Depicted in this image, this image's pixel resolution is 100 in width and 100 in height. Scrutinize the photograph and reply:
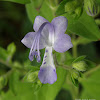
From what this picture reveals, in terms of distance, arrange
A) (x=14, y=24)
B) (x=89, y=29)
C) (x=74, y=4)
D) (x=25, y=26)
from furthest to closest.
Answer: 1. (x=14, y=24)
2. (x=25, y=26)
3. (x=89, y=29)
4. (x=74, y=4)

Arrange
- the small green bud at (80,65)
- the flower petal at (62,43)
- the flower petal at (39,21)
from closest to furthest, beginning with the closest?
1. the flower petal at (62,43)
2. the flower petal at (39,21)
3. the small green bud at (80,65)

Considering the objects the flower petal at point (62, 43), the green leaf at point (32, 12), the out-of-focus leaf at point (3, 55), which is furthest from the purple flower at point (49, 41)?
the out-of-focus leaf at point (3, 55)

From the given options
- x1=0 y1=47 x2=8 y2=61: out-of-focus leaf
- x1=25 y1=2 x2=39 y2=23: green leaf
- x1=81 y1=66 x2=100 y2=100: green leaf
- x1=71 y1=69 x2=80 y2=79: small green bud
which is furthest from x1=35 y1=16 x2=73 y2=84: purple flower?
x1=81 y1=66 x2=100 y2=100: green leaf

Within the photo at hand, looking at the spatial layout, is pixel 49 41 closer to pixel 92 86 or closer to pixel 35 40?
pixel 35 40

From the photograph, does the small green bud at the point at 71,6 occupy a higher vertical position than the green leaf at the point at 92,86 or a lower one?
higher

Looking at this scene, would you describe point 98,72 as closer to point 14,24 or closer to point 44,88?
point 44,88

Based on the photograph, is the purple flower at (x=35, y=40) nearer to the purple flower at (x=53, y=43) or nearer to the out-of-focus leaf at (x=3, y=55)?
the purple flower at (x=53, y=43)

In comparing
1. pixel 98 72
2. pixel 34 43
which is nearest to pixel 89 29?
pixel 34 43

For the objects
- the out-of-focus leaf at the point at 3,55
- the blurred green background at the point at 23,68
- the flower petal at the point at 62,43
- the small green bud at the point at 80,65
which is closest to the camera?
→ the flower petal at the point at 62,43
